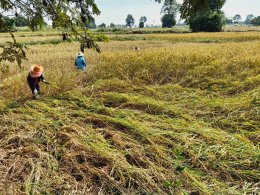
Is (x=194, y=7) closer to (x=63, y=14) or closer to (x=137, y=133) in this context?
(x=63, y=14)

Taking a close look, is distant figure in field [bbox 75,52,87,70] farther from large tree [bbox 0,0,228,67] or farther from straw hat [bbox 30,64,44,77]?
large tree [bbox 0,0,228,67]

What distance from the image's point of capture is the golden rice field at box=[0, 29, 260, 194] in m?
3.21

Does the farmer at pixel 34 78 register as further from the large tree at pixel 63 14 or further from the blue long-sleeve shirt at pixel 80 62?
the large tree at pixel 63 14

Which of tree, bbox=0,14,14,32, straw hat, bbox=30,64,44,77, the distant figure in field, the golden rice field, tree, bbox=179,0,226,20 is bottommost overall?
the golden rice field

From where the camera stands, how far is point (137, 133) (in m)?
4.24

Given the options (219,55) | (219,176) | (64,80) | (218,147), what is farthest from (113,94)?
(219,55)

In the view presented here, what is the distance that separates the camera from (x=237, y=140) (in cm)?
400

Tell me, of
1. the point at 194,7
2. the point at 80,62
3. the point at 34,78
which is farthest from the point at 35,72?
the point at 194,7

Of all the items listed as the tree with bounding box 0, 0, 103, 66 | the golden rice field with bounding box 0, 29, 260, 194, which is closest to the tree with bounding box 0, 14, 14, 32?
the tree with bounding box 0, 0, 103, 66

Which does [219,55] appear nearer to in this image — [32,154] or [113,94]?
[113,94]

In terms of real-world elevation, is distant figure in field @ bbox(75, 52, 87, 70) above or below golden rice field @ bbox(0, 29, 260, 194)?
above

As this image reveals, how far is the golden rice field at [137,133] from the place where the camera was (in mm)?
3215

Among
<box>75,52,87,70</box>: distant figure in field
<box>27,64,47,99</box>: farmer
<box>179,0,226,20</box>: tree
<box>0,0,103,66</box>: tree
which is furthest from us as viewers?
<box>75,52,87,70</box>: distant figure in field

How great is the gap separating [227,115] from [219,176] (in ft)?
6.18
